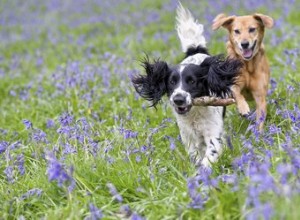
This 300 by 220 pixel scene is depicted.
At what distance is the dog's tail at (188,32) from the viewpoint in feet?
21.8

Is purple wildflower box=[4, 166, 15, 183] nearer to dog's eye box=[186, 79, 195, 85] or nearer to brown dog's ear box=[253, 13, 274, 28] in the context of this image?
dog's eye box=[186, 79, 195, 85]

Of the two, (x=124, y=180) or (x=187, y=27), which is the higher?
(x=187, y=27)

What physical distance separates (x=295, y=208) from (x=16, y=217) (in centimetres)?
218

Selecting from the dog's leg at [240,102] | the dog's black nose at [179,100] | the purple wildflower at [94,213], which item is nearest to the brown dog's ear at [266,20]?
the dog's leg at [240,102]

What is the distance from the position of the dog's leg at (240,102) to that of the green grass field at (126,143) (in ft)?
0.39

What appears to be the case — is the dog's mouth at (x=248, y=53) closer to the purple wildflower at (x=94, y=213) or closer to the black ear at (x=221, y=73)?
the black ear at (x=221, y=73)

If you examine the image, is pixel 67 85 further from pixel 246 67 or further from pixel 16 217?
pixel 16 217

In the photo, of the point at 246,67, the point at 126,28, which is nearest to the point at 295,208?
the point at 246,67

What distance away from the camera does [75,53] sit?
12.2 metres

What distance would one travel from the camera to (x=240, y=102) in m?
6.00

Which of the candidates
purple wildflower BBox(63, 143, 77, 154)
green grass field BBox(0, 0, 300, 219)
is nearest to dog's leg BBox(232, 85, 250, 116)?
green grass field BBox(0, 0, 300, 219)

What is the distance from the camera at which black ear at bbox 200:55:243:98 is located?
5.49 m

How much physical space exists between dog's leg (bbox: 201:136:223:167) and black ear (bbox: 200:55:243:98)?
499mm

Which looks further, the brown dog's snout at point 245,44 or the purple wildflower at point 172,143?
the brown dog's snout at point 245,44
